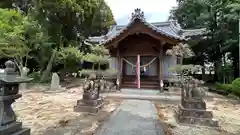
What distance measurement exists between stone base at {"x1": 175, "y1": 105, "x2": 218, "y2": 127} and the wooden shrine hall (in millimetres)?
4645

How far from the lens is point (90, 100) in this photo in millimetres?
5438

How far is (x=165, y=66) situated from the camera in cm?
1030

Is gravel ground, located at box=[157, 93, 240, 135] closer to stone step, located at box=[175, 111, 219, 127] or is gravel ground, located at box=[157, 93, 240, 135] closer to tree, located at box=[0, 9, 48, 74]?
stone step, located at box=[175, 111, 219, 127]

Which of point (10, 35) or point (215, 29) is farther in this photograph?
point (215, 29)

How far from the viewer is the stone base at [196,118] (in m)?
4.32

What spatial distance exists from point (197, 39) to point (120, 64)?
5.60 metres

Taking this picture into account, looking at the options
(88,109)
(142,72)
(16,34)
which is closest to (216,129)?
(88,109)

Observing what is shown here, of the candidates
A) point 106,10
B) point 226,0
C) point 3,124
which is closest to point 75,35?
point 106,10

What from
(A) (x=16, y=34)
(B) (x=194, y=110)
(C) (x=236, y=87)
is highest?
(A) (x=16, y=34)

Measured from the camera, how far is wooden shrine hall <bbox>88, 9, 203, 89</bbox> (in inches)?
352

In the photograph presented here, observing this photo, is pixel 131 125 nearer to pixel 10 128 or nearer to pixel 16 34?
pixel 10 128

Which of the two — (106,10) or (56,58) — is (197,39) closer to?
(106,10)

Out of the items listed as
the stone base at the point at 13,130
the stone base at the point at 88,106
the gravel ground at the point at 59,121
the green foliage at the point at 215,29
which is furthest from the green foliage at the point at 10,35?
the green foliage at the point at 215,29

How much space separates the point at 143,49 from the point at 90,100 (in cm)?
571
